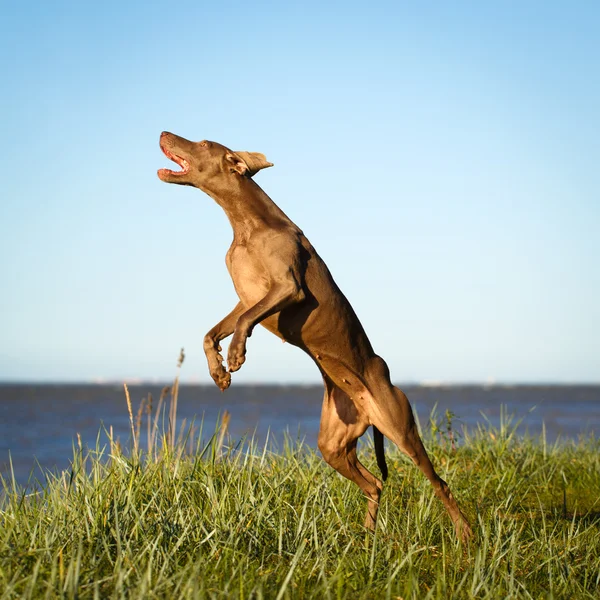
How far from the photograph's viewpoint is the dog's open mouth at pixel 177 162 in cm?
555

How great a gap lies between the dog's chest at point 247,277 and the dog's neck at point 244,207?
0.13 meters

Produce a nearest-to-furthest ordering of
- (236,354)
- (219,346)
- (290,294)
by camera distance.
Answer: (236,354) → (290,294) → (219,346)

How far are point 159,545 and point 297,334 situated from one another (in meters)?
1.70

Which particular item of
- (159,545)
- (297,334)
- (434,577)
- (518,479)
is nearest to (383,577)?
(434,577)

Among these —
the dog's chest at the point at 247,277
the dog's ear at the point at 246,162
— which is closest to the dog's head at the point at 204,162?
the dog's ear at the point at 246,162

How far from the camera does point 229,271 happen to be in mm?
5633

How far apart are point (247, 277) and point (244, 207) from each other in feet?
1.61

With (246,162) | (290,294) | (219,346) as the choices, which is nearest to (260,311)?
(290,294)

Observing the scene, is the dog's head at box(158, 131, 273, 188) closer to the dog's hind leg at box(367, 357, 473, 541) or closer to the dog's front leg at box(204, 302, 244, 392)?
the dog's front leg at box(204, 302, 244, 392)

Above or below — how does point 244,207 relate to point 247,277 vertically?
above

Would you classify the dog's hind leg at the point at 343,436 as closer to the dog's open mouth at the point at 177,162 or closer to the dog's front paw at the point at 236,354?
the dog's front paw at the point at 236,354

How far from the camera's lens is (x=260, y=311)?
5086mm

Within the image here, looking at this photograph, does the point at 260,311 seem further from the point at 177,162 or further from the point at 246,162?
the point at 177,162

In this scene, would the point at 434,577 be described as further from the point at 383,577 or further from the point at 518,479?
the point at 518,479
